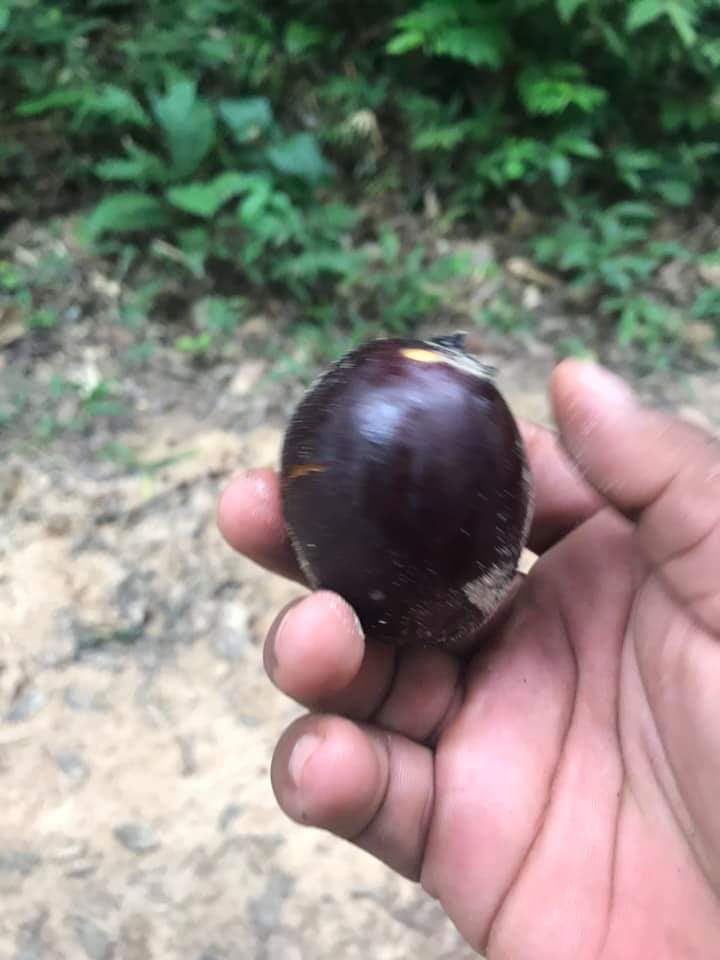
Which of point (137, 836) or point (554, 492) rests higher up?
point (554, 492)

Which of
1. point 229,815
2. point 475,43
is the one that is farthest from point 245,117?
point 229,815

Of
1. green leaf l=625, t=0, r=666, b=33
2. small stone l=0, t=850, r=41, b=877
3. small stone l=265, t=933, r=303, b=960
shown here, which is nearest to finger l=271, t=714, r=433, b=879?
small stone l=265, t=933, r=303, b=960

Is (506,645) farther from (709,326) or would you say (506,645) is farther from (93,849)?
(709,326)

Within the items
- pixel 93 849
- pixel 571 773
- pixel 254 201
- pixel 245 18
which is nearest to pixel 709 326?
pixel 254 201

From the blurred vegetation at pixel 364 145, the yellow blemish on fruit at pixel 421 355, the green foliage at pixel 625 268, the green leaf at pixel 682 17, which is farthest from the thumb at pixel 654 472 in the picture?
the green leaf at pixel 682 17

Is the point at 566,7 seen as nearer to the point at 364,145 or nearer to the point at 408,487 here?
the point at 364,145

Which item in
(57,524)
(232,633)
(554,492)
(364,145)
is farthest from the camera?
(364,145)
